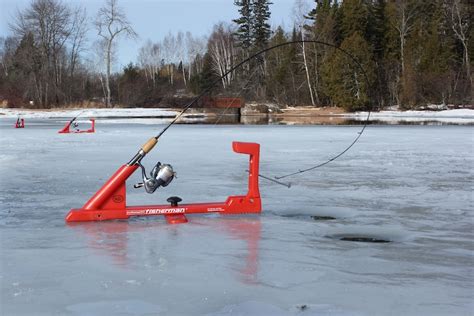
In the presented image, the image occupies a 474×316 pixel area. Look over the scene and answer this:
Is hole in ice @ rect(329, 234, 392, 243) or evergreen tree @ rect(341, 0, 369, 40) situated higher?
evergreen tree @ rect(341, 0, 369, 40)

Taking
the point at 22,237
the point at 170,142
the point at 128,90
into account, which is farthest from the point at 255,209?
the point at 128,90

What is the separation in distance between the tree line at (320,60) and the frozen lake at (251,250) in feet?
110

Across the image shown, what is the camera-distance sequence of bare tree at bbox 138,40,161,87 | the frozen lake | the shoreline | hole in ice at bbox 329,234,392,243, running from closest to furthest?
1. the frozen lake
2. hole in ice at bbox 329,234,392,243
3. the shoreline
4. bare tree at bbox 138,40,161,87

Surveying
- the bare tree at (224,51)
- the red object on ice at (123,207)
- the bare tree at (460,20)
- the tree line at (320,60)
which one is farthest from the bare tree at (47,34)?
the red object on ice at (123,207)

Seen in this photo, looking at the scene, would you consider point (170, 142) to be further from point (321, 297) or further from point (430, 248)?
point (321, 297)

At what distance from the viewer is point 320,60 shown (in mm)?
54562

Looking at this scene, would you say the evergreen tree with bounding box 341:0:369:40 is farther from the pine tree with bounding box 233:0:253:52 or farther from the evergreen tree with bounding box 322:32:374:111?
the pine tree with bounding box 233:0:253:52

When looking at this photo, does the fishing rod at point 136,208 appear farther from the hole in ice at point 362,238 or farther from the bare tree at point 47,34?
the bare tree at point 47,34

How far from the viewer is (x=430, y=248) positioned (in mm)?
4223

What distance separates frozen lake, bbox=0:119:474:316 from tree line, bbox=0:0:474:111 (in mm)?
33524

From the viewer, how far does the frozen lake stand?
9.77ft

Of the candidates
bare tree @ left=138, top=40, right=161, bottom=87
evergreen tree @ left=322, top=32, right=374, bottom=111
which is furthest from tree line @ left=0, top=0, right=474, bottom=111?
bare tree @ left=138, top=40, right=161, bottom=87

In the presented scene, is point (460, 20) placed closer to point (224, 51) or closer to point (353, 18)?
point (353, 18)

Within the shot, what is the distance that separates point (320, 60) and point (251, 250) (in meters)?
52.2
